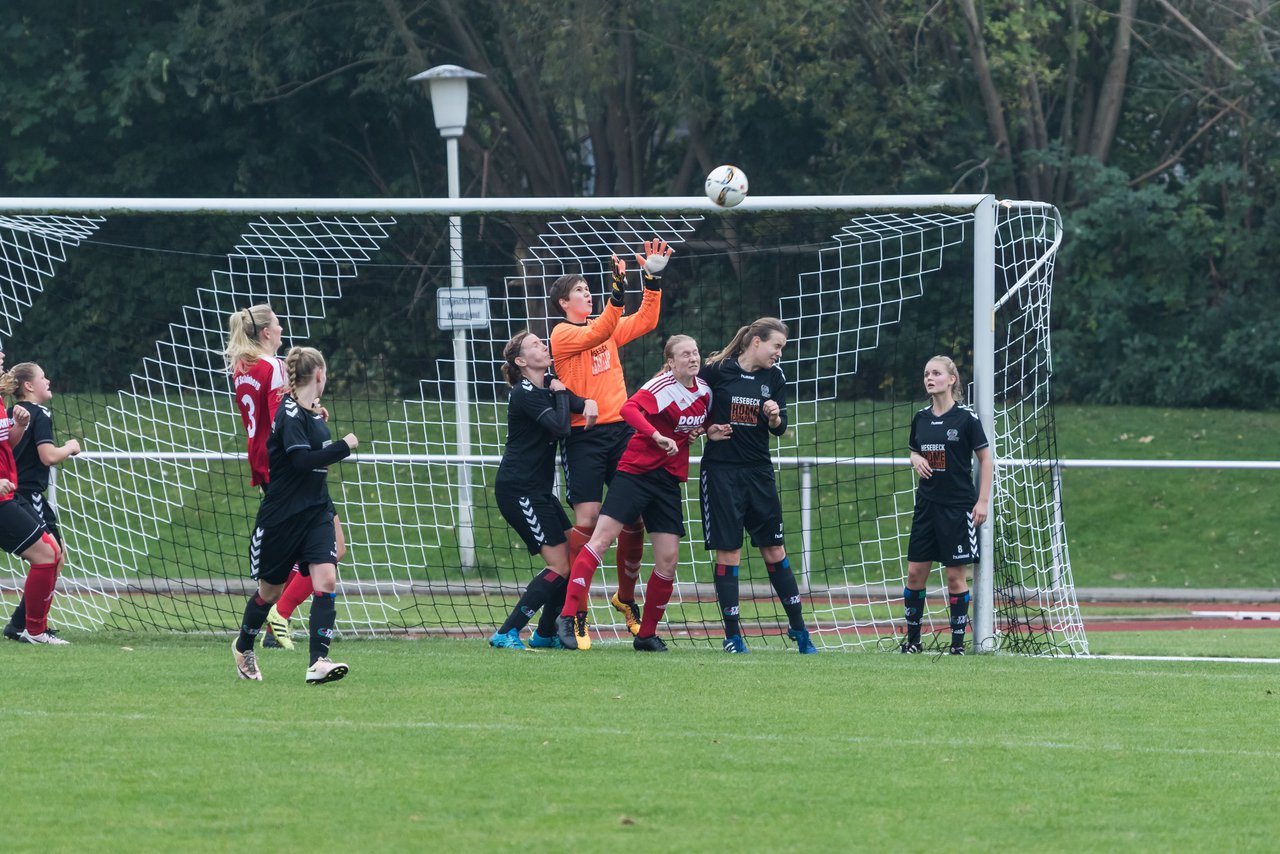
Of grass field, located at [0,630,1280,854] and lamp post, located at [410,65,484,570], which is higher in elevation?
lamp post, located at [410,65,484,570]

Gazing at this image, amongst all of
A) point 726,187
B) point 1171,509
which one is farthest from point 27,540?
point 1171,509

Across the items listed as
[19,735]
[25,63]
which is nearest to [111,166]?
[25,63]

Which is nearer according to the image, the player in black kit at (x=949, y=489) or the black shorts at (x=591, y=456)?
the black shorts at (x=591, y=456)

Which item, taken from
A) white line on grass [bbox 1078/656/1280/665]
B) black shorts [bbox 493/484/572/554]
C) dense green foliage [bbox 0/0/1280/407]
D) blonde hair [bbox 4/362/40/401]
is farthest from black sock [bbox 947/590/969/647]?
dense green foliage [bbox 0/0/1280/407]

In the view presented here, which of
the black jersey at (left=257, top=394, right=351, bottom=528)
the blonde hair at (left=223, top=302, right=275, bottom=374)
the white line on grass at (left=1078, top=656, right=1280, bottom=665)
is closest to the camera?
the black jersey at (left=257, top=394, right=351, bottom=528)

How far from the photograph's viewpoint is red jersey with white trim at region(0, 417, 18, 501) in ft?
32.2

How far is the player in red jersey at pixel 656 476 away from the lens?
31.1 ft

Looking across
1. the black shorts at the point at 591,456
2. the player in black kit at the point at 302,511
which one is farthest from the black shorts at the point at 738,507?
the player in black kit at the point at 302,511

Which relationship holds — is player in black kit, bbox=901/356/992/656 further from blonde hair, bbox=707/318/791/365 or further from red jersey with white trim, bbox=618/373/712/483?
red jersey with white trim, bbox=618/373/712/483

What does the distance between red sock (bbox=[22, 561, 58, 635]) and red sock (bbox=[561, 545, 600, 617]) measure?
314cm

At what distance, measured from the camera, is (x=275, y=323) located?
333 inches

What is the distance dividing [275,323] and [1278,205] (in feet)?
65.3

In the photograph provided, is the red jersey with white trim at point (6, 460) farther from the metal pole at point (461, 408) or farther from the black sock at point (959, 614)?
the black sock at point (959, 614)

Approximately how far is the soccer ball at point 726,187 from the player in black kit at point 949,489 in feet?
5.33
